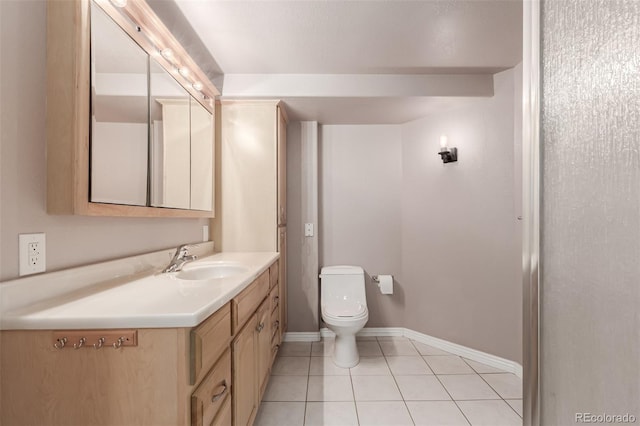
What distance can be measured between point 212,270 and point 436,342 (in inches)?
82.2

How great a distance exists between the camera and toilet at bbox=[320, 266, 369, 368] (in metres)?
2.05

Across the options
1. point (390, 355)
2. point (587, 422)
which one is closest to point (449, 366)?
point (390, 355)

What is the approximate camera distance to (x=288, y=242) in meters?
2.58

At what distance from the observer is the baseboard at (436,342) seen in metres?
2.03

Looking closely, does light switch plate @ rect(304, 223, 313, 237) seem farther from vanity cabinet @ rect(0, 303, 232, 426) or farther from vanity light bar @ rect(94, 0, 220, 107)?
vanity cabinet @ rect(0, 303, 232, 426)

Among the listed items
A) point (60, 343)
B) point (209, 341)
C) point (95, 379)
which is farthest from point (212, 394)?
point (60, 343)

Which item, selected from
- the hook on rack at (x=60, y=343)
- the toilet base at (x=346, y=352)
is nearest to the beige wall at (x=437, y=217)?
the toilet base at (x=346, y=352)

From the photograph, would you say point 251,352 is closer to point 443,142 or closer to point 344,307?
point 344,307

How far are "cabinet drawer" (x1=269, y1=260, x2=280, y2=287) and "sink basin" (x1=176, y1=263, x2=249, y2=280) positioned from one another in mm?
293

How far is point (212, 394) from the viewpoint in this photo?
0.89 m

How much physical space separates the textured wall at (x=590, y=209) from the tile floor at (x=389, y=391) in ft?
4.21

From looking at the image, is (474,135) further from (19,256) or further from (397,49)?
(19,256)

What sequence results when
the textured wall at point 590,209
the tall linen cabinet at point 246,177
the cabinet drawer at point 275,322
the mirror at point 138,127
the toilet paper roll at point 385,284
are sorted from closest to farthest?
the textured wall at point 590,209 < the mirror at point 138,127 < the cabinet drawer at point 275,322 < the tall linen cabinet at point 246,177 < the toilet paper roll at point 385,284

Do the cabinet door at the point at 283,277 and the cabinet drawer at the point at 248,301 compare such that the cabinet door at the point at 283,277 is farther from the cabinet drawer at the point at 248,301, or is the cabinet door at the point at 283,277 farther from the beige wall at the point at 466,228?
the beige wall at the point at 466,228
